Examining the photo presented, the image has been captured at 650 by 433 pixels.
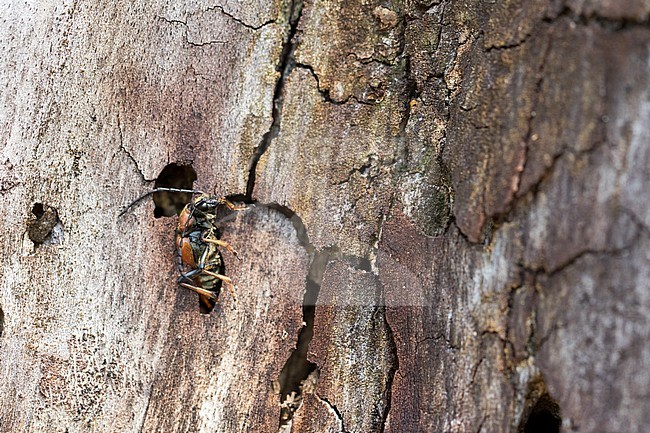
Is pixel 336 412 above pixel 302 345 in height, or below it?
below

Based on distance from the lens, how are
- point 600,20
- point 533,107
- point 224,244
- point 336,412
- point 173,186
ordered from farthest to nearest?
point 173,186 → point 224,244 → point 336,412 → point 533,107 → point 600,20

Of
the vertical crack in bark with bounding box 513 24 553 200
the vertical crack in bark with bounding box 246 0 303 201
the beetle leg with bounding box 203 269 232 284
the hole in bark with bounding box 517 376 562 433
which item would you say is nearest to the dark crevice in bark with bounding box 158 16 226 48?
the vertical crack in bark with bounding box 246 0 303 201

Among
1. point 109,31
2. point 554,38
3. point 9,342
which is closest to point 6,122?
point 109,31

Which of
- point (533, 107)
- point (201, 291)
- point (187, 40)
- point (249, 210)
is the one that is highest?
point (187, 40)

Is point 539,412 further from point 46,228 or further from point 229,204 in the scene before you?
point 46,228

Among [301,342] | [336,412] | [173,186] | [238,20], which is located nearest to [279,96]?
[238,20]

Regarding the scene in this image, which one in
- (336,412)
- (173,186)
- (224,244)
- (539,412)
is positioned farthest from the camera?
(173,186)

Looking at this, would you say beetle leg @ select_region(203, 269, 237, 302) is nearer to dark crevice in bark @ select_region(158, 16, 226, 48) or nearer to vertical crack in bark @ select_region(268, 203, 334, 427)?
vertical crack in bark @ select_region(268, 203, 334, 427)

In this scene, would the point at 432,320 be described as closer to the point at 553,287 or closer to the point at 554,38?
the point at 553,287
